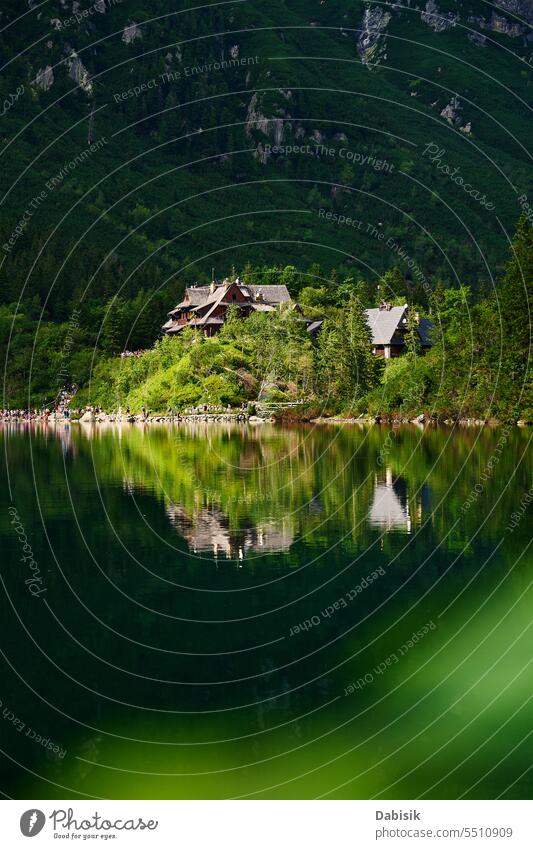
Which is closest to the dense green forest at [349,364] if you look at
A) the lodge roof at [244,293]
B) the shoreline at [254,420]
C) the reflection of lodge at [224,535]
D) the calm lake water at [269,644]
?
the shoreline at [254,420]

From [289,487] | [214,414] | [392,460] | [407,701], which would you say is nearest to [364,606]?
[407,701]

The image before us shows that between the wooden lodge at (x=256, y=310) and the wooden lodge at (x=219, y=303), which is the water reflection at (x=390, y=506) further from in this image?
the wooden lodge at (x=219, y=303)

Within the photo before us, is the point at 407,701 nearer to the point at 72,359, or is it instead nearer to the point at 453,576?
the point at 453,576

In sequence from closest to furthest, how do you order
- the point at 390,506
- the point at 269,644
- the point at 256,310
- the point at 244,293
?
1. the point at 269,644
2. the point at 390,506
3. the point at 256,310
4. the point at 244,293

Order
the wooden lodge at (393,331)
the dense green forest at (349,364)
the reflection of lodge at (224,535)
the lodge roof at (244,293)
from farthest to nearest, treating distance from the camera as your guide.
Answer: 1. the lodge roof at (244,293)
2. the wooden lodge at (393,331)
3. the dense green forest at (349,364)
4. the reflection of lodge at (224,535)

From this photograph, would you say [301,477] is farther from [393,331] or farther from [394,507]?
[393,331]

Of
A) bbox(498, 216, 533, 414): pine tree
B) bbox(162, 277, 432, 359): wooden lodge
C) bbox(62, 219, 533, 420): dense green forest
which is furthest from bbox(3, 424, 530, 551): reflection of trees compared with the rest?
bbox(162, 277, 432, 359): wooden lodge

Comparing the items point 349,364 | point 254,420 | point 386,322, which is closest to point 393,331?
point 386,322
